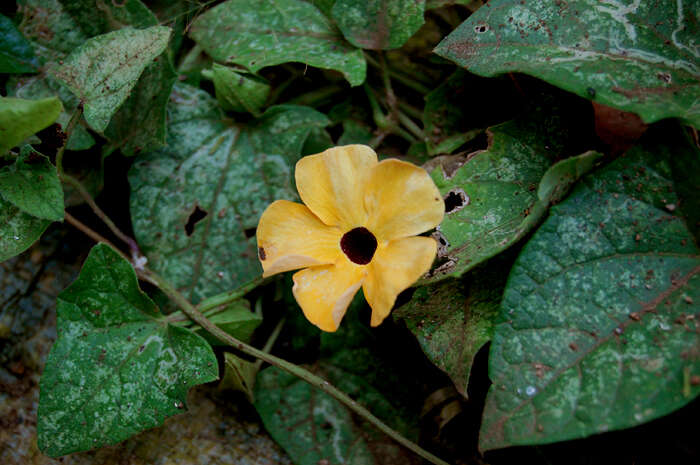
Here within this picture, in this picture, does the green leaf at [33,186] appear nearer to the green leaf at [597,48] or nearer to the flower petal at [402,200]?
the flower petal at [402,200]

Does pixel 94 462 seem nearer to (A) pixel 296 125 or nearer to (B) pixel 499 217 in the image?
(A) pixel 296 125

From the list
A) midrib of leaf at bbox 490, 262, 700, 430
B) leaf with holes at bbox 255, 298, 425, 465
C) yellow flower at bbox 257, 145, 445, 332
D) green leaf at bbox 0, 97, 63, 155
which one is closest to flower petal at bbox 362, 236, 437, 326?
yellow flower at bbox 257, 145, 445, 332

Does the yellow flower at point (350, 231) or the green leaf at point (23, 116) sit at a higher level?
the green leaf at point (23, 116)

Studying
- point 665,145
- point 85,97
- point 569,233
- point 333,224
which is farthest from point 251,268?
point 665,145

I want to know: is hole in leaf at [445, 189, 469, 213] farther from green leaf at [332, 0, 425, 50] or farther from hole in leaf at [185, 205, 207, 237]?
hole in leaf at [185, 205, 207, 237]

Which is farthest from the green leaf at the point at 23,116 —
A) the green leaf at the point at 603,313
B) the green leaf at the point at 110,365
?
the green leaf at the point at 603,313

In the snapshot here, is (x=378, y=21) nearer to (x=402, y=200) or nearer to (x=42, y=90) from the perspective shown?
(x=402, y=200)
